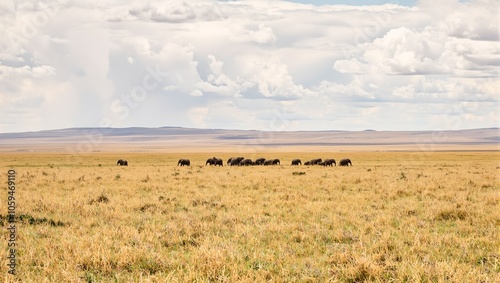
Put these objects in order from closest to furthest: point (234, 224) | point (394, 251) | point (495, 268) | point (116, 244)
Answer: point (495, 268) → point (394, 251) → point (116, 244) → point (234, 224)

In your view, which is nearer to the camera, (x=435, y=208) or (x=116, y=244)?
(x=116, y=244)

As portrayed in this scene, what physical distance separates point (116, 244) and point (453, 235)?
7122 millimetres

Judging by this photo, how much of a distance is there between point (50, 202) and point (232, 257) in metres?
10.4

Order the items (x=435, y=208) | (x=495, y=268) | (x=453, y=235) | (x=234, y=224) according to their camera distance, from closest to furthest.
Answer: (x=495, y=268) < (x=453, y=235) < (x=234, y=224) < (x=435, y=208)

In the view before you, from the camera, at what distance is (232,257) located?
28.1 ft

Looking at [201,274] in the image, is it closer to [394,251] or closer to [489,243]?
[394,251]

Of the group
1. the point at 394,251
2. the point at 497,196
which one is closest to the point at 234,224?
the point at 394,251

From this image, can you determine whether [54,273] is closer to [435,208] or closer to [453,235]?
[453,235]

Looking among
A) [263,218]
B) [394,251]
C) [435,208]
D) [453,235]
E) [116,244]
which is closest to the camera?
[394,251]

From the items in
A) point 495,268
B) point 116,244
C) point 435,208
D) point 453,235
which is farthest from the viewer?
point 435,208

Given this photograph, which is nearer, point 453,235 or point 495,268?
point 495,268

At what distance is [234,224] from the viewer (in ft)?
40.9

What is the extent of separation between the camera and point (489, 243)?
9953 mm

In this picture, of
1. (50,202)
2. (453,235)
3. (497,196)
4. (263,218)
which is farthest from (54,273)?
(497,196)
